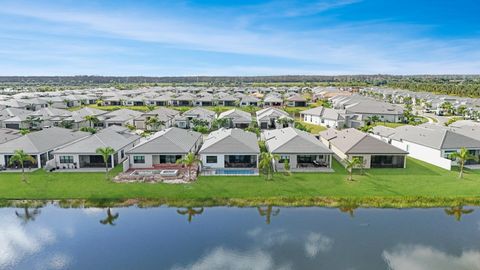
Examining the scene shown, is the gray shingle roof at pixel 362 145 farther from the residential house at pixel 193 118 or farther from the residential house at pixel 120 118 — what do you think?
the residential house at pixel 120 118

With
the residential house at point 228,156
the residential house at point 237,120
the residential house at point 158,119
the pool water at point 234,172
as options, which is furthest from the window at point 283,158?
the residential house at point 158,119

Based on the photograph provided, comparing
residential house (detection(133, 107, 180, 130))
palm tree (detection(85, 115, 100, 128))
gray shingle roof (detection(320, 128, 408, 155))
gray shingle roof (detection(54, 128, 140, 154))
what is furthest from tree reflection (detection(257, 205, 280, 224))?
palm tree (detection(85, 115, 100, 128))

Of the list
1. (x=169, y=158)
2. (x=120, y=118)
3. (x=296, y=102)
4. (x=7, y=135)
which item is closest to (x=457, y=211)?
(x=169, y=158)

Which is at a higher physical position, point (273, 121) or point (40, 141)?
point (40, 141)

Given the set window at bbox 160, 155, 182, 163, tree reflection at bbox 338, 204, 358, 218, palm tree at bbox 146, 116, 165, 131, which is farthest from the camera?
palm tree at bbox 146, 116, 165, 131

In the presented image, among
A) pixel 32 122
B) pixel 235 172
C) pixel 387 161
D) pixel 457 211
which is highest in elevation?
pixel 32 122

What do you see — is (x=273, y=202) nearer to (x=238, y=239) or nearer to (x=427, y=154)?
(x=238, y=239)

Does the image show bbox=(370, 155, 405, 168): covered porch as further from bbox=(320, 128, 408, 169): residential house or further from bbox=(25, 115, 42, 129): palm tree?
bbox=(25, 115, 42, 129): palm tree
